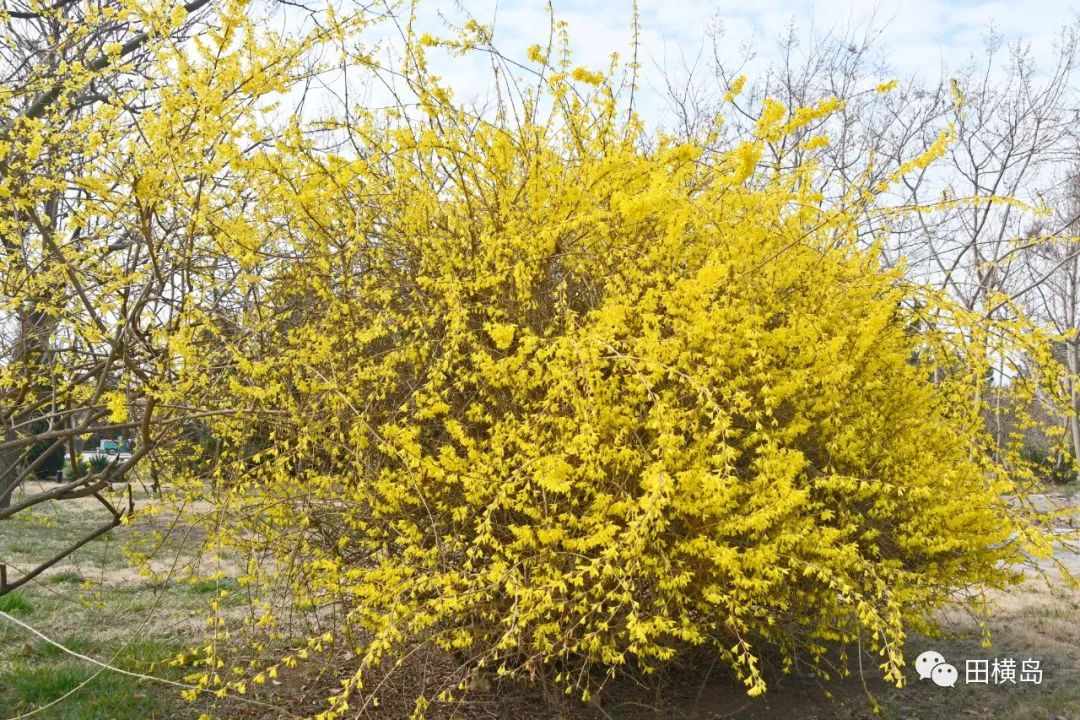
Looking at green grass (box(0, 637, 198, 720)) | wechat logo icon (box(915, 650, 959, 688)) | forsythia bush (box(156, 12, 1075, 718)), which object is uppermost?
forsythia bush (box(156, 12, 1075, 718))

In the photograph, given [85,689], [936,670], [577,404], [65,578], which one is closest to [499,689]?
[577,404]

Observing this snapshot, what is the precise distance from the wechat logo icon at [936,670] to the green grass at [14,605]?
5.14 meters

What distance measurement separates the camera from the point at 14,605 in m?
5.06

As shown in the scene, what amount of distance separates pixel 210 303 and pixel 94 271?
48 centimetres

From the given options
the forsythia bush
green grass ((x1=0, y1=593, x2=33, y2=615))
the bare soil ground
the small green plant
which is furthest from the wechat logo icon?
the small green plant

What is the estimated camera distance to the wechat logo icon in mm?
4430

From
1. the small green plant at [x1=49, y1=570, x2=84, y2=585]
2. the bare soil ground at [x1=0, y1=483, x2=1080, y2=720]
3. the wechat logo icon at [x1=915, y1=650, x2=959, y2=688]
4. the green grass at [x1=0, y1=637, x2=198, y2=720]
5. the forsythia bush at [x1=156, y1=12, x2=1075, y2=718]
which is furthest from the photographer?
the small green plant at [x1=49, y1=570, x2=84, y2=585]

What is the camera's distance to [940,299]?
3.71 meters

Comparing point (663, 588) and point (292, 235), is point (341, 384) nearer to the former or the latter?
point (292, 235)

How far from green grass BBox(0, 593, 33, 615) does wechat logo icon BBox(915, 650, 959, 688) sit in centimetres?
514

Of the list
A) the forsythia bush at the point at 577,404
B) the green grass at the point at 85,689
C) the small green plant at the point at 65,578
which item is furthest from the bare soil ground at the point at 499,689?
the small green plant at the point at 65,578

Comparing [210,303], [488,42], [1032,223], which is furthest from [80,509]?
[1032,223]

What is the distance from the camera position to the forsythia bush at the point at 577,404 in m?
3.00

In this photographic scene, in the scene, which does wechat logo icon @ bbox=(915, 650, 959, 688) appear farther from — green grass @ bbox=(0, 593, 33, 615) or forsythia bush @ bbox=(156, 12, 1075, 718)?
green grass @ bbox=(0, 593, 33, 615)
